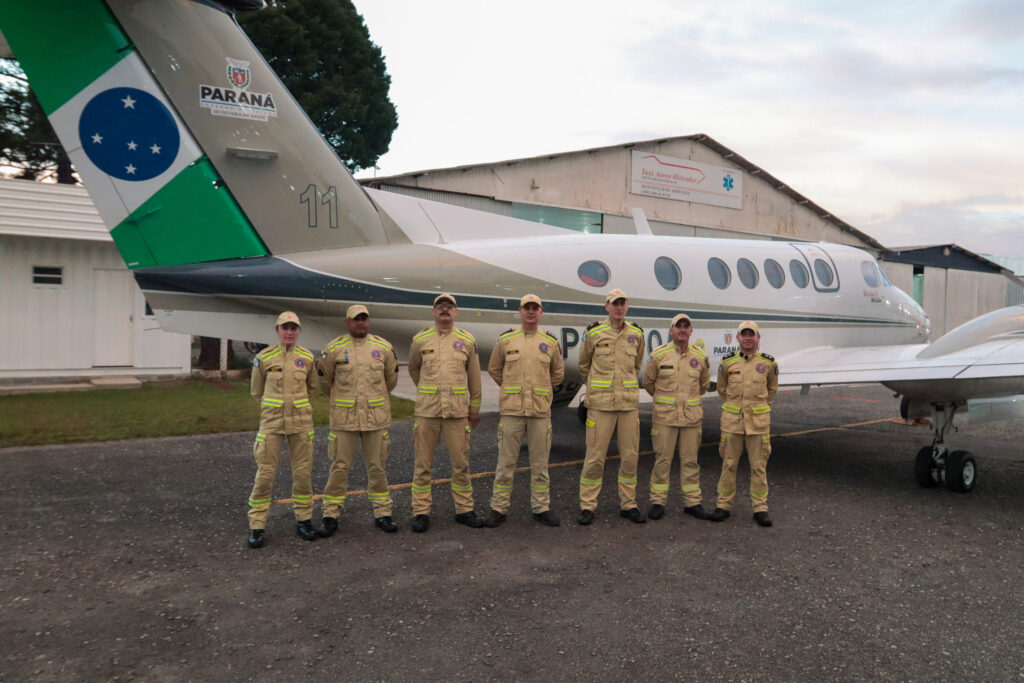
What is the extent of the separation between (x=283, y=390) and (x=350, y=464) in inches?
31.7

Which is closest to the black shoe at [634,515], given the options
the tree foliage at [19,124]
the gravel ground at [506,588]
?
the gravel ground at [506,588]

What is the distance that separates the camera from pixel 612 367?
6.11m

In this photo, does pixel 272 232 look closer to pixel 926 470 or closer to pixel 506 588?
pixel 506 588

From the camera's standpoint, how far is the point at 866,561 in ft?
17.3

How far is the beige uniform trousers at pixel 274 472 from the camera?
17.4 ft

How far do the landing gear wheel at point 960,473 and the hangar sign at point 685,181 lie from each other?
17150 millimetres

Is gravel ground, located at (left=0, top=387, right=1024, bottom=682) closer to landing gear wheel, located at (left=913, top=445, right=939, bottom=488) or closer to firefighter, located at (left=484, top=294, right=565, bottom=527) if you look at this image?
landing gear wheel, located at (left=913, top=445, right=939, bottom=488)

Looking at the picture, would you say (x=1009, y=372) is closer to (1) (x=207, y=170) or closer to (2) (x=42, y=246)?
(1) (x=207, y=170)

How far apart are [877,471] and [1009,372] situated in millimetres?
2237

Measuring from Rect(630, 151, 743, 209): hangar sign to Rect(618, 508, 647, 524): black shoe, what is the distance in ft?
60.9

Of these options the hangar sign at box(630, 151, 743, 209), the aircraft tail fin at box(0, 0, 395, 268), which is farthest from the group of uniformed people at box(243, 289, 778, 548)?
the hangar sign at box(630, 151, 743, 209)

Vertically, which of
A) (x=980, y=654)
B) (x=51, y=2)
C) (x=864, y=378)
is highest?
(x=51, y=2)

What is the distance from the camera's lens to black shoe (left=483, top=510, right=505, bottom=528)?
232 inches

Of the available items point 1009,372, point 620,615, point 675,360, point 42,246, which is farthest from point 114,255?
point 1009,372
